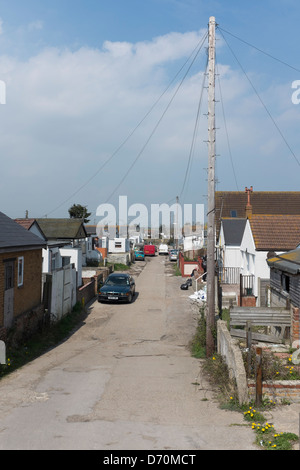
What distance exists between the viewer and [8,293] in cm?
1243

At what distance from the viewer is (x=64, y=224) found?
33969mm

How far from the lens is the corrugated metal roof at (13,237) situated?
12.0m

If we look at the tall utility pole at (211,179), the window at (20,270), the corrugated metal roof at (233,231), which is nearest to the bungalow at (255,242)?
the corrugated metal roof at (233,231)

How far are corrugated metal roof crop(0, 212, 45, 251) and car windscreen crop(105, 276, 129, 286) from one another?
8.51m

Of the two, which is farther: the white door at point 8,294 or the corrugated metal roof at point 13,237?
the white door at point 8,294

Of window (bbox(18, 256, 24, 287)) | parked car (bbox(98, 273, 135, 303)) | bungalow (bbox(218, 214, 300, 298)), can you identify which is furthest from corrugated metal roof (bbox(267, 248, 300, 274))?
parked car (bbox(98, 273, 135, 303))

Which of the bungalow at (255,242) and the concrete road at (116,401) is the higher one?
the bungalow at (255,242)

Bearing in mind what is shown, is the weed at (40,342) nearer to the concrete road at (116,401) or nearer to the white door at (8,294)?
the concrete road at (116,401)

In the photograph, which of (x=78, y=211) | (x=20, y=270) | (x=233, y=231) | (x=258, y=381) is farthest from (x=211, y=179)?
(x=78, y=211)

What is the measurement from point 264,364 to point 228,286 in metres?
15.3

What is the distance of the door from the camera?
40.0 ft

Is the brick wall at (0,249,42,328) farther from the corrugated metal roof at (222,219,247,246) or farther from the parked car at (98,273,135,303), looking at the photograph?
the corrugated metal roof at (222,219,247,246)

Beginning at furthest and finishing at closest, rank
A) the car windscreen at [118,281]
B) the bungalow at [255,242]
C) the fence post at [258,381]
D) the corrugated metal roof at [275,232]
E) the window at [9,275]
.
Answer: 1. the car windscreen at [118,281]
2. the bungalow at [255,242]
3. the corrugated metal roof at [275,232]
4. the window at [9,275]
5. the fence post at [258,381]
